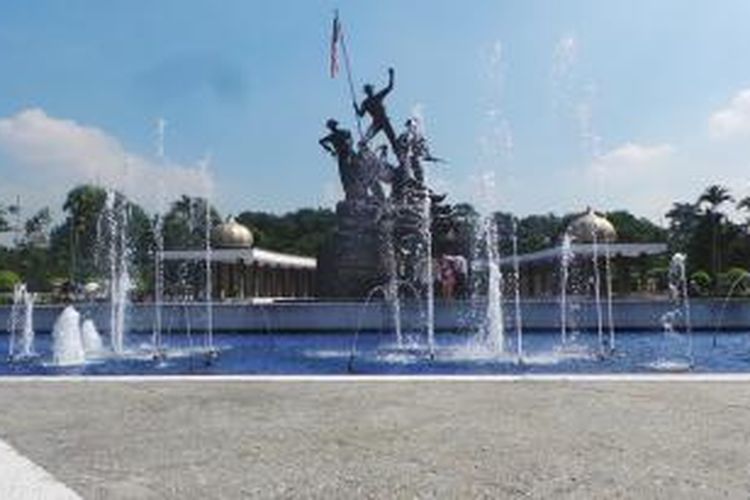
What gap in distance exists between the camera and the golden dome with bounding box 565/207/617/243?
57.2 m

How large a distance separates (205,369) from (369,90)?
2017 cm

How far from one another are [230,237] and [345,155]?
24962mm

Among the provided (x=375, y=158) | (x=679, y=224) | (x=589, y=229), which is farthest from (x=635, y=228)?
(x=375, y=158)

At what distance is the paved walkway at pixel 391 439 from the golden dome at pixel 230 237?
49402 millimetres

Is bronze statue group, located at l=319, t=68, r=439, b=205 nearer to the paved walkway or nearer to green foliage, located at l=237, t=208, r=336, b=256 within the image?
the paved walkway

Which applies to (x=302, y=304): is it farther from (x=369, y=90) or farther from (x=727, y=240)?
(x=727, y=240)

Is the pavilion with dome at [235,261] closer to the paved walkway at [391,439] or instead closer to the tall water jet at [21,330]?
the tall water jet at [21,330]

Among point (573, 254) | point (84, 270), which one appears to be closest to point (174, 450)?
point (573, 254)

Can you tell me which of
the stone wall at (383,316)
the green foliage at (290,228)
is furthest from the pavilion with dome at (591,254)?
the green foliage at (290,228)

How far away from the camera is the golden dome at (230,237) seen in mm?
62562

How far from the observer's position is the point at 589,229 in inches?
2260

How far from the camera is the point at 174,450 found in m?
8.82

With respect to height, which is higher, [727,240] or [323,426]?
[727,240]

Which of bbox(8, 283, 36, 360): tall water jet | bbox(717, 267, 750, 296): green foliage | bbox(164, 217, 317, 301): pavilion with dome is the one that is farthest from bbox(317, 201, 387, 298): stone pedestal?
bbox(164, 217, 317, 301): pavilion with dome
